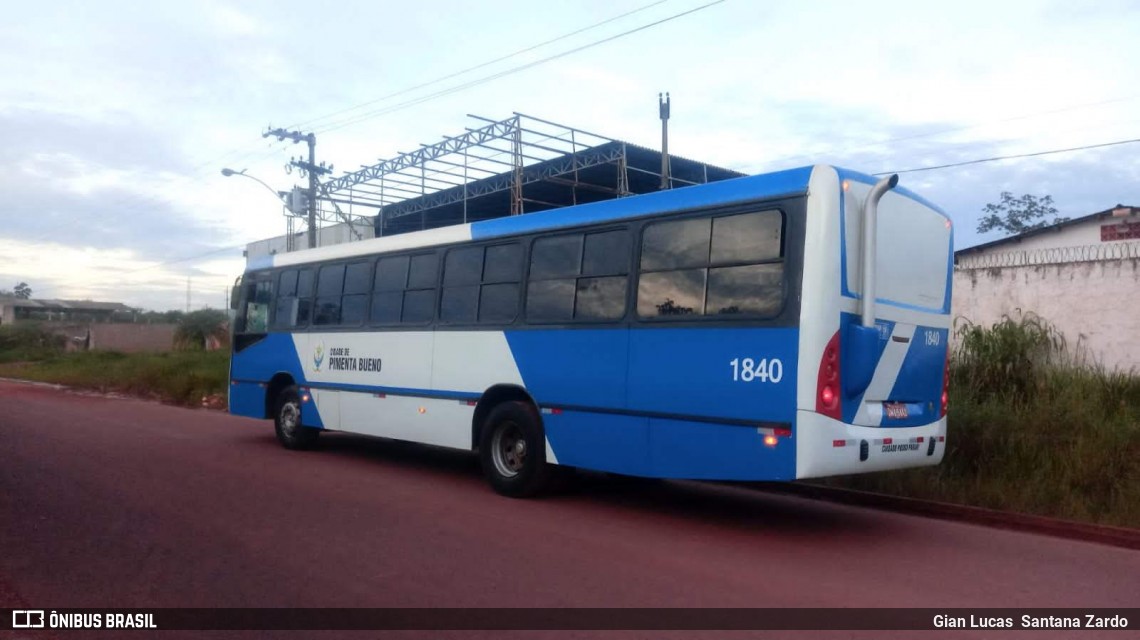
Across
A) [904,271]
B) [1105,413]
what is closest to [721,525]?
[904,271]

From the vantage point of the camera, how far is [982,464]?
10.0 metres

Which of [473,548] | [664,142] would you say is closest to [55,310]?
[664,142]

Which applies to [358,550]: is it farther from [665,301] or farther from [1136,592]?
[1136,592]

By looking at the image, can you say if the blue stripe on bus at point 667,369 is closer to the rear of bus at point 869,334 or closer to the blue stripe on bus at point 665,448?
the blue stripe on bus at point 665,448

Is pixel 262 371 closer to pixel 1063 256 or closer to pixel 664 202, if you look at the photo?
pixel 664 202

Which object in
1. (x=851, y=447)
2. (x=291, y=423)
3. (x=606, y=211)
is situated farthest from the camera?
(x=291, y=423)

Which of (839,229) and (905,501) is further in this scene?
(905,501)

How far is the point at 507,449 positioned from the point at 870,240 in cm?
443

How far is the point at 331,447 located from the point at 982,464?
361 inches

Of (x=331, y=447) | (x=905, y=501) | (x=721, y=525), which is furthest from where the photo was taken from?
(x=331, y=447)

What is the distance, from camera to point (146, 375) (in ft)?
96.4

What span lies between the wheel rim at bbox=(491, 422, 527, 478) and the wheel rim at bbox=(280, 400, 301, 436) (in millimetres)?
4561

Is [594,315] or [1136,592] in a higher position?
[594,315]

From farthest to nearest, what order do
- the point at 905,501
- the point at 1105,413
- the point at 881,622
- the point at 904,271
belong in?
the point at 1105,413 → the point at 905,501 → the point at 904,271 → the point at 881,622
